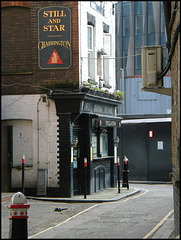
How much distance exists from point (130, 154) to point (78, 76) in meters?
9.98

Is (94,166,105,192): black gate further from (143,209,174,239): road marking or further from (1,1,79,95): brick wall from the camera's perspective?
(143,209,174,239): road marking

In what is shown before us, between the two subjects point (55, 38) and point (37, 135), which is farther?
point (37, 135)

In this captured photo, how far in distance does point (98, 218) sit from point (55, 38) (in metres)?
7.26

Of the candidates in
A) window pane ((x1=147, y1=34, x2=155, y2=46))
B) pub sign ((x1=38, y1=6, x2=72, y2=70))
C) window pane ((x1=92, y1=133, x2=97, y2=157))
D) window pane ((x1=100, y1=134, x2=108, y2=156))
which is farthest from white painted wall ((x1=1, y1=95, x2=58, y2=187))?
window pane ((x1=147, y1=34, x2=155, y2=46))

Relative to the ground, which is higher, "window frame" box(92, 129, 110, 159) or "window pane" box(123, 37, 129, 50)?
"window pane" box(123, 37, 129, 50)

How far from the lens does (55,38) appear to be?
685 inches

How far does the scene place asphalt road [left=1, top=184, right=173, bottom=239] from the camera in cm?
1045

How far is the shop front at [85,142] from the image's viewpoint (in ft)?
58.0

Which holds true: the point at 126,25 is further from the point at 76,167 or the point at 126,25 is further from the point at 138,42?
the point at 76,167

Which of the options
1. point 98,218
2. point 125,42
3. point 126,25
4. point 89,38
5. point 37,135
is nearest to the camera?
point 98,218

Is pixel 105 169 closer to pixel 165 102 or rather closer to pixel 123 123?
pixel 123 123

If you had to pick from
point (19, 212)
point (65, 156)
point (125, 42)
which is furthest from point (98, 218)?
point (125, 42)

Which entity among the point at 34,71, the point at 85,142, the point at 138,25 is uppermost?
the point at 138,25

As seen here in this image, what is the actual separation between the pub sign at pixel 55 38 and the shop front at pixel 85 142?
3.88 feet
